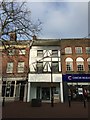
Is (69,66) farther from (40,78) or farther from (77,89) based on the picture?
(40,78)

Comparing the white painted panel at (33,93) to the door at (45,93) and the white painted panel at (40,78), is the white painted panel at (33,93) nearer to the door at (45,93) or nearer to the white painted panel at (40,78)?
the door at (45,93)

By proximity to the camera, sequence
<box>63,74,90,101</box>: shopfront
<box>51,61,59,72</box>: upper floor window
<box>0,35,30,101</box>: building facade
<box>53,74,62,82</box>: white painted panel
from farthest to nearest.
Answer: <box>51,61,59,72</box>: upper floor window, <box>0,35,30,101</box>: building facade, <box>63,74,90,101</box>: shopfront, <box>53,74,62,82</box>: white painted panel

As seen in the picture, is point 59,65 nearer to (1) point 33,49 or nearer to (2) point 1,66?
(1) point 33,49

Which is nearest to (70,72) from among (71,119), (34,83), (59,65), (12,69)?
(59,65)

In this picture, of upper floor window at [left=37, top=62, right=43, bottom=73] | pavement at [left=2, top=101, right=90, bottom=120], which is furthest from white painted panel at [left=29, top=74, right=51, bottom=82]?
pavement at [left=2, top=101, right=90, bottom=120]

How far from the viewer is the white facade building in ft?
89.7

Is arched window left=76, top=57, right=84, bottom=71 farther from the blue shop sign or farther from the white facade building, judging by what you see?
the white facade building

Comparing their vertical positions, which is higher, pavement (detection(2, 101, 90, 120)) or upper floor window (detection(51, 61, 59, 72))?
upper floor window (detection(51, 61, 59, 72))

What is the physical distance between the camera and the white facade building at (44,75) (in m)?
27.3

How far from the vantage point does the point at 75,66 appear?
1133 inches

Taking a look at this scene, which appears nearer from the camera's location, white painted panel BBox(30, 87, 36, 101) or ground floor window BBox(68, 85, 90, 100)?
ground floor window BBox(68, 85, 90, 100)

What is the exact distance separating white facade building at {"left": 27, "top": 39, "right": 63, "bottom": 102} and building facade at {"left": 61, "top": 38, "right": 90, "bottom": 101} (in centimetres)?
97

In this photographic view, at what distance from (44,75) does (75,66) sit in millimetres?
5116

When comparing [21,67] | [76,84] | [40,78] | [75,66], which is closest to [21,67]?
[21,67]
